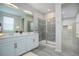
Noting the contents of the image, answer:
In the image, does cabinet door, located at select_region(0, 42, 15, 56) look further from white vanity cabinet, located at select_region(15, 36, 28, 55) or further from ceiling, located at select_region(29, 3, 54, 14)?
ceiling, located at select_region(29, 3, 54, 14)

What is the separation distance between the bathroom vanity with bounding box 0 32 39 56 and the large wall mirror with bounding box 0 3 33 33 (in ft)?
0.39

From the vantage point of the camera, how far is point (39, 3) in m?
1.64

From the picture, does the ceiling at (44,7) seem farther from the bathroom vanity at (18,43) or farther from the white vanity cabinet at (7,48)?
the white vanity cabinet at (7,48)

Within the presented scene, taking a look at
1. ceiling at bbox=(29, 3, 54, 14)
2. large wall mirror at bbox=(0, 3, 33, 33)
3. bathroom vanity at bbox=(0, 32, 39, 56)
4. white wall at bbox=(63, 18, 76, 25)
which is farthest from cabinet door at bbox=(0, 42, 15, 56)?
white wall at bbox=(63, 18, 76, 25)

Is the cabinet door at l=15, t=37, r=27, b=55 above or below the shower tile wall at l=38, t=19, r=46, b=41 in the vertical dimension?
below

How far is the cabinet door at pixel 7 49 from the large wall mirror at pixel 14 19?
249mm

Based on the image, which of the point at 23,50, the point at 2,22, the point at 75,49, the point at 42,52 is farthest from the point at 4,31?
the point at 75,49

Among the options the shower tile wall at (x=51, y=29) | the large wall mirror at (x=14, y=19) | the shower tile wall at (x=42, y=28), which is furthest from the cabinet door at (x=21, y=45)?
the shower tile wall at (x=51, y=29)

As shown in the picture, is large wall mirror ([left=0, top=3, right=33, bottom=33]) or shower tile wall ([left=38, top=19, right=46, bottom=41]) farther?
shower tile wall ([left=38, top=19, right=46, bottom=41])

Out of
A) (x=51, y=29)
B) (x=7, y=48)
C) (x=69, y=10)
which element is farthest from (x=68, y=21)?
(x=7, y=48)

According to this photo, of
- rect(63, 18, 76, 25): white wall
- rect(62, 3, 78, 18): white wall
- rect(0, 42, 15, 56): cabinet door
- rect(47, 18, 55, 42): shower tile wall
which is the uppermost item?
rect(62, 3, 78, 18): white wall

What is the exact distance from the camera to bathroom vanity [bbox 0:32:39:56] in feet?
4.96

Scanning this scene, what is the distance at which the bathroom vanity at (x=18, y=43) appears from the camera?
59.6 inches

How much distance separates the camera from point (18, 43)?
1602mm
